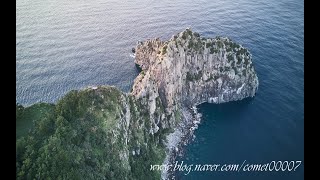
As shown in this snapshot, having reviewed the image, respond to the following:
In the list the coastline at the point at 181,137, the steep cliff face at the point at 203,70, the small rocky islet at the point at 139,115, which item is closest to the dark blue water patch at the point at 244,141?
the coastline at the point at 181,137

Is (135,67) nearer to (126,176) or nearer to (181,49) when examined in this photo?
(181,49)

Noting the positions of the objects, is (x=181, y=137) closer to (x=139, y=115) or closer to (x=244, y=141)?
Result: (x=139, y=115)

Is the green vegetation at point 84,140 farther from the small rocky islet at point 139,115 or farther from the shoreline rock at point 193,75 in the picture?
the shoreline rock at point 193,75

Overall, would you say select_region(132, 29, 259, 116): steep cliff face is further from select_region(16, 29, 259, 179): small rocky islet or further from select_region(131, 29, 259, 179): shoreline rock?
select_region(16, 29, 259, 179): small rocky islet

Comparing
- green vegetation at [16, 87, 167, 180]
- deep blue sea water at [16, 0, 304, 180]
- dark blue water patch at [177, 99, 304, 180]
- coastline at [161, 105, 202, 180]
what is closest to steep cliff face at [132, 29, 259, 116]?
deep blue sea water at [16, 0, 304, 180]

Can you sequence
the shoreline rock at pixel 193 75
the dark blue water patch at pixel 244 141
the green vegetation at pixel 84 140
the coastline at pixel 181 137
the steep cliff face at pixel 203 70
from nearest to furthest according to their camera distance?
the green vegetation at pixel 84 140 → the dark blue water patch at pixel 244 141 → the coastline at pixel 181 137 → the shoreline rock at pixel 193 75 → the steep cliff face at pixel 203 70
